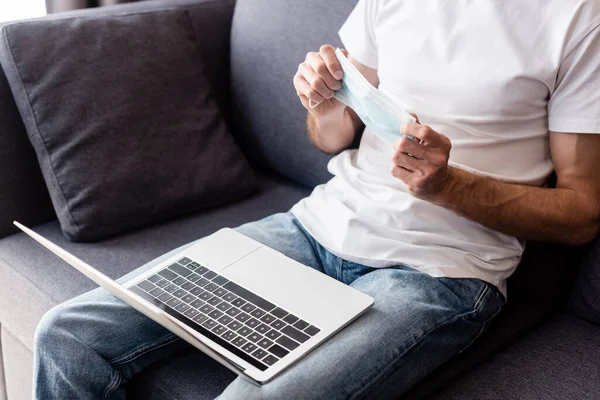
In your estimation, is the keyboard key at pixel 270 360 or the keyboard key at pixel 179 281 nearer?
the keyboard key at pixel 270 360

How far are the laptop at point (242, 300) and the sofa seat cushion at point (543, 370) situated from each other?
9.6 inches

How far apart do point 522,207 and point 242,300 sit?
→ 0.49m

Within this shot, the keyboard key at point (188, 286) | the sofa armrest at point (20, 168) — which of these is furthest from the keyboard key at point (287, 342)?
the sofa armrest at point (20, 168)

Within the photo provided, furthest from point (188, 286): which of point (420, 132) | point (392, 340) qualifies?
point (420, 132)

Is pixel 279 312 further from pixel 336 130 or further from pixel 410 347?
pixel 336 130

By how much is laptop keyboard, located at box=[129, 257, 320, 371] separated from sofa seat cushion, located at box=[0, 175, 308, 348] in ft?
0.81

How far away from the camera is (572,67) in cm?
115

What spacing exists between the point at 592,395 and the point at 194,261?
70 cm

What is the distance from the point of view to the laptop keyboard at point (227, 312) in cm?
106

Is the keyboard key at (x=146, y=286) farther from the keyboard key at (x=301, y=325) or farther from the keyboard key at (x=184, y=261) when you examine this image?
the keyboard key at (x=301, y=325)

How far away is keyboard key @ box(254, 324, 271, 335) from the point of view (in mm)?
1088

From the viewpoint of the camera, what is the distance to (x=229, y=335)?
1.09 meters

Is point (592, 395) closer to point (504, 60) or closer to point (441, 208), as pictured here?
point (441, 208)

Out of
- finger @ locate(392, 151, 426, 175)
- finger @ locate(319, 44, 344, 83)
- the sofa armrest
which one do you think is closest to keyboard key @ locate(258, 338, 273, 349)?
finger @ locate(392, 151, 426, 175)
